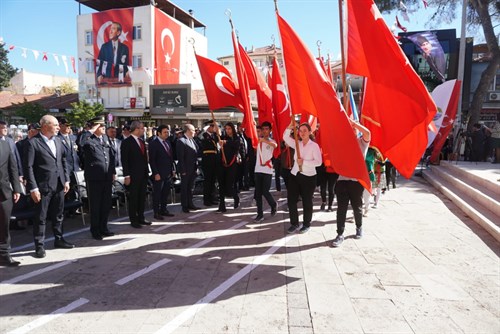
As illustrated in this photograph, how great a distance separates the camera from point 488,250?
16.8 feet

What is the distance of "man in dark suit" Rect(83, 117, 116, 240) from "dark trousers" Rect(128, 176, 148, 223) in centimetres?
48

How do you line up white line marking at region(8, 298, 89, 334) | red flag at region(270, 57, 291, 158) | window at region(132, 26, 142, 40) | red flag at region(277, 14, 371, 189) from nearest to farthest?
white line marking at region(8, 298, 89, 334) < red flag at region(277, 14, 371, 189) < red flag at region(270, 57, 291, 158) < window at region(132, 26, 142, 40)

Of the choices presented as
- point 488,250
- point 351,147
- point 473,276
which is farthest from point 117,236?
point 488,250

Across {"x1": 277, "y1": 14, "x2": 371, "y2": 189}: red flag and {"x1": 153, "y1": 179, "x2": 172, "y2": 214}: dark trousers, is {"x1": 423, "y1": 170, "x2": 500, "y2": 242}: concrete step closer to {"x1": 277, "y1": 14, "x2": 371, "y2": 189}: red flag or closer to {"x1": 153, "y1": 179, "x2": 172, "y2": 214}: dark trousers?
{"x1": 277, "y1": 14, "x2": 371, "y2": 189}: red flag

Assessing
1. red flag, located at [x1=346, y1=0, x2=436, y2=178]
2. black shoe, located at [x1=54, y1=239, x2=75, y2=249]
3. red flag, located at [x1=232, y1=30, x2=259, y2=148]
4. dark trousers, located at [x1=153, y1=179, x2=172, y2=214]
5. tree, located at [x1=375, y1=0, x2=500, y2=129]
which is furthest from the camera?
tree, located at [x1=375, y1=0, x2=500, y2=129]

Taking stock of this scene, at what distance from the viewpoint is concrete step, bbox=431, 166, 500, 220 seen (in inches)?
269

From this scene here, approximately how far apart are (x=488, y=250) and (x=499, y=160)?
10.7m

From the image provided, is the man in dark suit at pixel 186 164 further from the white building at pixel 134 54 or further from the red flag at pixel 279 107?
the white building at pixel 134 54

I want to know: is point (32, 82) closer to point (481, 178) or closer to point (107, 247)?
point (107, 247)

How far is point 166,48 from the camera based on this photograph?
3619 cm

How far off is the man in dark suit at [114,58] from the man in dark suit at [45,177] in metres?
32.7

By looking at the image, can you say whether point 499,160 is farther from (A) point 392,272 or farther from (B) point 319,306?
(B) point 319,306

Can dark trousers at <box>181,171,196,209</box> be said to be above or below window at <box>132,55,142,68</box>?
below

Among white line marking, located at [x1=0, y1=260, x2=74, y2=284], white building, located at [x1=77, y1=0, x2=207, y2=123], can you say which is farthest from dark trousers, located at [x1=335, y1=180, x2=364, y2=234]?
white building, located at [x1=77, y1=0, x2=207, y2=123]
